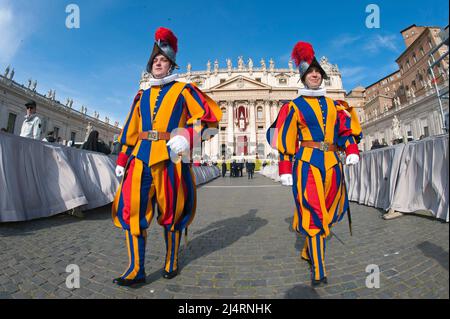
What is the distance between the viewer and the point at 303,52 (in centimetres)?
230

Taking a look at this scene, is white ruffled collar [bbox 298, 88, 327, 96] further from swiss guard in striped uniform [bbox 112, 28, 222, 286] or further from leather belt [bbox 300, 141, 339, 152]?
swiss guard in striped uniform [bbox 112, 28, 222, 286]

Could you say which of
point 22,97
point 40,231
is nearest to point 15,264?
point 40,231

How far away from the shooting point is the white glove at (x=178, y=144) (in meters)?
1.80

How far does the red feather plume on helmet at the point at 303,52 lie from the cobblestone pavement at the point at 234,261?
195 cm

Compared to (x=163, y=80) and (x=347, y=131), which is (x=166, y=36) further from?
(x=347, y=131)

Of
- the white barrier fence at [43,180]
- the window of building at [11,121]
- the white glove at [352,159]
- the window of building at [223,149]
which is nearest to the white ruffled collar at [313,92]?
the white glove at [352,159]

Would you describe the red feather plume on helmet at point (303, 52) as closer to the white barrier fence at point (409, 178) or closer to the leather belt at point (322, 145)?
the leather belt at point (322, 145)

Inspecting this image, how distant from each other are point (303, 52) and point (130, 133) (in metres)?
2.08

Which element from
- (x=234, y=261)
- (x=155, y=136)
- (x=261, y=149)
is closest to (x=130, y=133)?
(x=155, y=136)

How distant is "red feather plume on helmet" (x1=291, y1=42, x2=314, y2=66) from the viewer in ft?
7.43

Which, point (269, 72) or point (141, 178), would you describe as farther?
point (269, 72)

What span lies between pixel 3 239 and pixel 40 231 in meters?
0.46
